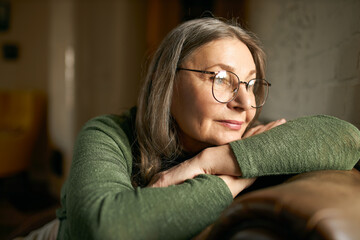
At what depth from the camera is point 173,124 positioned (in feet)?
3.40

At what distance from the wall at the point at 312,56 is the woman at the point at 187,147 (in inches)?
9.6

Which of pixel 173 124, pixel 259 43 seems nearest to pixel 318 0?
pixel 259 43

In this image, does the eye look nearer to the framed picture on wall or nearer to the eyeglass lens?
the eyeglass lens

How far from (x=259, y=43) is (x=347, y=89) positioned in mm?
380

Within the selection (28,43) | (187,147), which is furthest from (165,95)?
(28,43)

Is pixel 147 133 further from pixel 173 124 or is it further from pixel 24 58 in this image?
pixel 24 58

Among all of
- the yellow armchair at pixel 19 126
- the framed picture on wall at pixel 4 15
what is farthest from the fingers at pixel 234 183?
the framed picture on wall at pixel 4 15

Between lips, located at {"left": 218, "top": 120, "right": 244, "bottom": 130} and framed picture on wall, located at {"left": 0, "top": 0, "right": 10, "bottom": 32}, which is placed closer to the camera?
lips, located at {"left": 218, "top": 120, "right": 244, "bottom": 130}

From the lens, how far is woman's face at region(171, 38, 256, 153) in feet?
2.96

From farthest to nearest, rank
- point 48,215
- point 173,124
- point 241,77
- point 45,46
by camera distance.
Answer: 1. point 45,46
2. point 48,215
3. point 173,124
4. point 241,77

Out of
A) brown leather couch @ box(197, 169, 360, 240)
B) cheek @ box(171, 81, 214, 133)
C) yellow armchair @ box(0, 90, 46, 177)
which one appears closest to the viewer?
brown leather couch @ box(197, 169, 360, 240)

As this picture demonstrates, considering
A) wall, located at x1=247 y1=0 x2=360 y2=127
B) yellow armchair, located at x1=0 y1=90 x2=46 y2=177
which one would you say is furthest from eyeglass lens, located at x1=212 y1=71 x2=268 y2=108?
yellow armchair, located at x1=0 y1=90 x2=46 y2=177

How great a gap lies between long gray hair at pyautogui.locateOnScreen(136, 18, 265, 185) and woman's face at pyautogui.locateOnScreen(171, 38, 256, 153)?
3 centimetres

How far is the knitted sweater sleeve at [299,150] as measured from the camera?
0.68 meters
